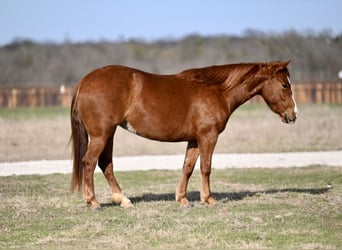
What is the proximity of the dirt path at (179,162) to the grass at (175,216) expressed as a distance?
6.81 ft

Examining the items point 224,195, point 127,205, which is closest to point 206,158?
point 127,205

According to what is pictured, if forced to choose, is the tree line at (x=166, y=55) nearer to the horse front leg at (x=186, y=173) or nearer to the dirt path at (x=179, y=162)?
the dirt path at (x=179, y=162)

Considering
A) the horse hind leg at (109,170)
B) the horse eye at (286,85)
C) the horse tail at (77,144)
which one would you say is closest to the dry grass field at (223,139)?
the horse hind leg at (109,170)

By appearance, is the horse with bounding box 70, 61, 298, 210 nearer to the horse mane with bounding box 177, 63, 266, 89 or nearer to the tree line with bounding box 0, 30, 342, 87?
the horse mane with bounding box 177, 63, 266, 89

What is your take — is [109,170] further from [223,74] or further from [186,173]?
[223,74]

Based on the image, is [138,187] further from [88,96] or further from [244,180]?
[88,96]

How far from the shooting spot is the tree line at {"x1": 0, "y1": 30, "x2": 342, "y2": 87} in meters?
71.0

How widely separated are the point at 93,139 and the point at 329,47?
2679 inches

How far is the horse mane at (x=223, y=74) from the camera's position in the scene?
11031mm

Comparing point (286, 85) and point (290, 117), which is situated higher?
point (286, 85)

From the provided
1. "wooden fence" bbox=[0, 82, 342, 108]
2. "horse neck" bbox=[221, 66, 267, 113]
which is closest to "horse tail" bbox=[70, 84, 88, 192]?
"horse neck" bbox=[221, 66, 267, 113]

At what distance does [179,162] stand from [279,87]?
278 inches

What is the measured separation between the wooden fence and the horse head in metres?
36.6

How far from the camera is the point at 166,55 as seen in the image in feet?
297
